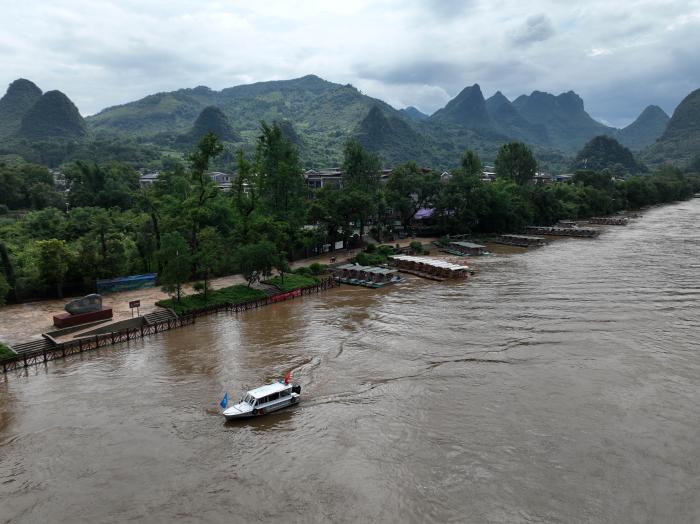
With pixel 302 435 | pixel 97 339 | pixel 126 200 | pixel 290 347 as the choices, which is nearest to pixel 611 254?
pixel 290 347

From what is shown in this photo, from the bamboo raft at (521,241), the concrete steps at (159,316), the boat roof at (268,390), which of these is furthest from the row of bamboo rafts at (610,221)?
the boat roof at (268,390)

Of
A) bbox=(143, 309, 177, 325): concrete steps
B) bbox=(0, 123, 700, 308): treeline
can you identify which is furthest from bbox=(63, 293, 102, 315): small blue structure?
bbox=(0, 123, 700, 308): treeline

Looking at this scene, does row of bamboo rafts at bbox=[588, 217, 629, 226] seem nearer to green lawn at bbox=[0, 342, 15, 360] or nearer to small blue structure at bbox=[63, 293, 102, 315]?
Result: small blue structure at bbox=[63, 293, 102, 315]

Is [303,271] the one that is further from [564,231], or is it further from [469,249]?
[564,231]

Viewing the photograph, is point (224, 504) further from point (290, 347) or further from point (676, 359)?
point (676, 359)

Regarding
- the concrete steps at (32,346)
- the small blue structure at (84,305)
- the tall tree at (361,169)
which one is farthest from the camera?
the tall tree at (361,169)

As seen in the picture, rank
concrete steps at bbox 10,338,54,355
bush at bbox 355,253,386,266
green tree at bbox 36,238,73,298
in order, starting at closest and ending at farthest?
1. concrete steps at bbox 10,338,54,355
2. green tree at bbox 36,238,73,298
3. bush at bbox 355,253,386,266

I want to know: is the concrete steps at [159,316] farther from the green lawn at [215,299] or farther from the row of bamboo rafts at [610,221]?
the row of bamboo rafts at [610,221]
